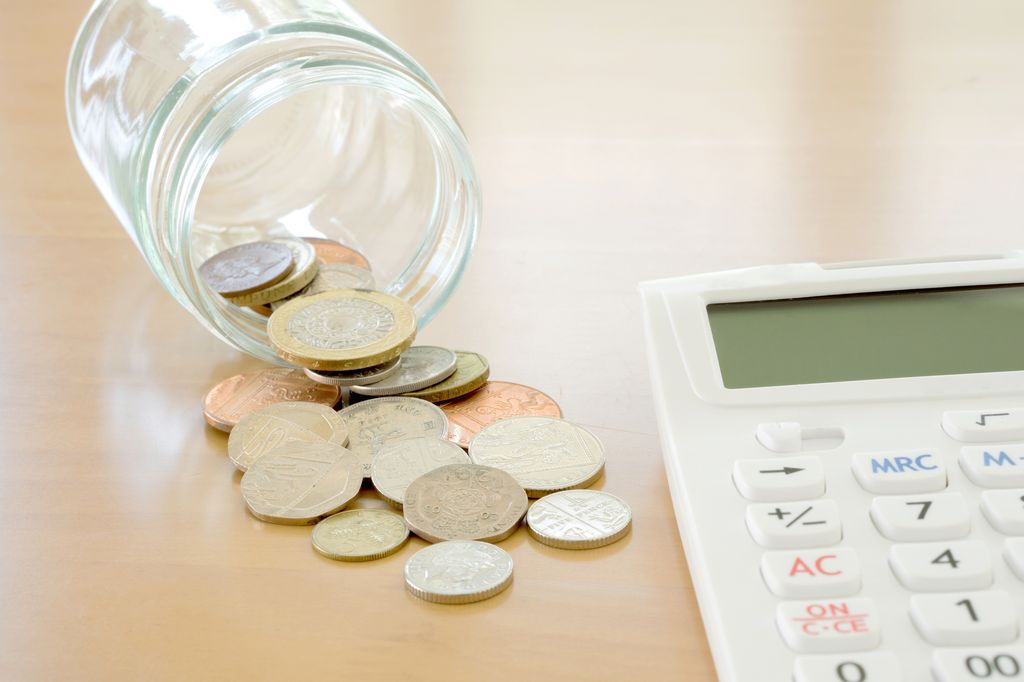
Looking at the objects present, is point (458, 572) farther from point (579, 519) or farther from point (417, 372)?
point (417, 372)

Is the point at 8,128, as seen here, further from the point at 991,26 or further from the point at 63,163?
the point at 991,26

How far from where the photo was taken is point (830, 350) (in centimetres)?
58

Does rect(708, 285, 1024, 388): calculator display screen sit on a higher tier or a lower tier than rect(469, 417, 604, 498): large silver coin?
higher

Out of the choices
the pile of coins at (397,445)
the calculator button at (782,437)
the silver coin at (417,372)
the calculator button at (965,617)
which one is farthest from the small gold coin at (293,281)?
the calculator button at (965,617)

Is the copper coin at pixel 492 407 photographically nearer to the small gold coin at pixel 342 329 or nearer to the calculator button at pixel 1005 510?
the small gold coin at pixel 342 329

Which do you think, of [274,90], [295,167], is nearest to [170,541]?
[274,90]

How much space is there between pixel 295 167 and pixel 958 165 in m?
0.56

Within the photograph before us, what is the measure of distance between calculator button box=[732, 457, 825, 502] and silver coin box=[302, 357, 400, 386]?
25 centimetres

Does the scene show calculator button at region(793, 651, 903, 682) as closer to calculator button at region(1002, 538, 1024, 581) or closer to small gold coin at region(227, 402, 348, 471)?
calculator button at region(1002, 538, 1024, 581)

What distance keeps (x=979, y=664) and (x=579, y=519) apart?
20 cm

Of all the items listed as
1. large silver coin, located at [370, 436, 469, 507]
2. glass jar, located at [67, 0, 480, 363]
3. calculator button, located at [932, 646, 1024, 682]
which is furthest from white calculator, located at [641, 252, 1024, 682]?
glass jar, located at [67, 0, 480, 363]

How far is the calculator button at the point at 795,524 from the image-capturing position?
0.47 metres

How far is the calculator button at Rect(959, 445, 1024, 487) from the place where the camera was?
1.64 feet

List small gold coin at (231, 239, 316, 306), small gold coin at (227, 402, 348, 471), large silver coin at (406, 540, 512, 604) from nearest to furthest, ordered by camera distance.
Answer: large silver coin at (406, 540, 512, 604) < small gold coin at (227, 402, 348, 471) < small gold coin at (231, 239, 316, 306)
